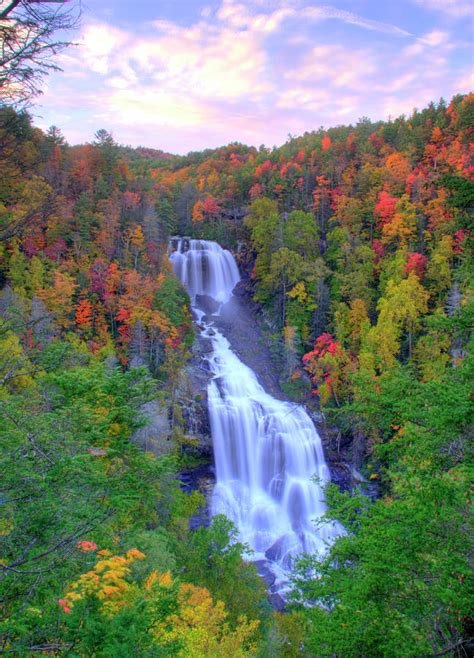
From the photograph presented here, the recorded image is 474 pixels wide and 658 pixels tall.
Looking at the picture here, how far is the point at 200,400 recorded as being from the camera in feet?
83.2

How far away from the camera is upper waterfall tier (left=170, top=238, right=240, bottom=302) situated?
41844 millimetres

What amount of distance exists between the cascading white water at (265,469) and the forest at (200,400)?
1425 millimetres

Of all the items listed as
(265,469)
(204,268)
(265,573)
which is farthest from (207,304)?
(265,573)

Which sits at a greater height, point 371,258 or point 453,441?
point 371,258

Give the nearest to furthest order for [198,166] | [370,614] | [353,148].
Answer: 1. [370,614]
2. [353,148]
3. [198,166]

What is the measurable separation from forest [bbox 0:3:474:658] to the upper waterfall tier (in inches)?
86.7

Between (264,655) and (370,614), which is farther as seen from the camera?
(264,655)

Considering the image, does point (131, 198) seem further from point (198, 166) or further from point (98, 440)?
point (198, 166)

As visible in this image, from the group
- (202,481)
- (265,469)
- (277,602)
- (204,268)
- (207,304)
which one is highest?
(204,268)

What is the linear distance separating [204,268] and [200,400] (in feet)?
68.9

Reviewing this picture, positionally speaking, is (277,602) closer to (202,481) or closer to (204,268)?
(202,481)

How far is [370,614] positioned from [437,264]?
26360 millimetres

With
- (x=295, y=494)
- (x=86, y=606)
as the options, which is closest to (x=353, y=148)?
(x=295, y=494)

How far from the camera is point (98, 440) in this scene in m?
8.62
